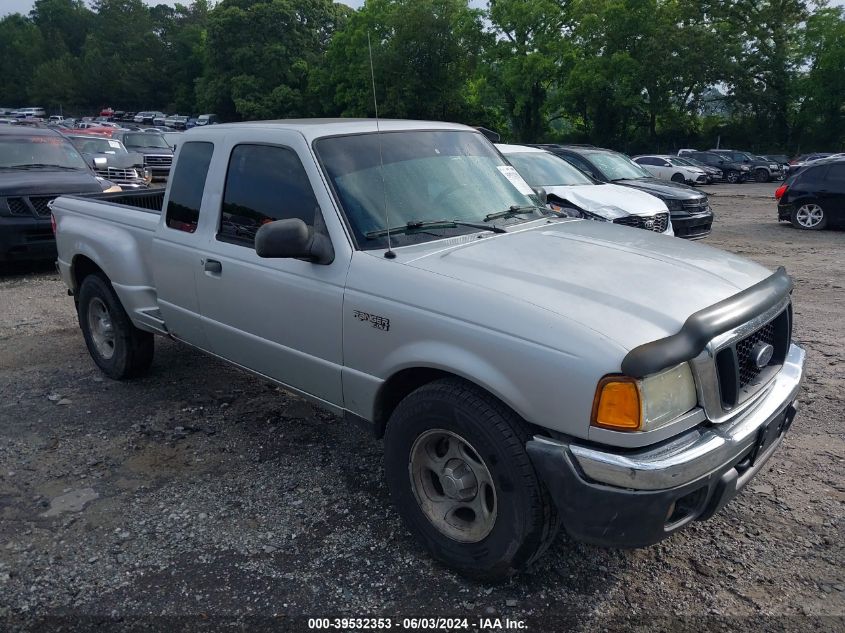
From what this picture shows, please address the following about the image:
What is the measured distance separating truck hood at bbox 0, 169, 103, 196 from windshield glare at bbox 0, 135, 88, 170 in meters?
0.34

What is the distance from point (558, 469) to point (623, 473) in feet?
0.75

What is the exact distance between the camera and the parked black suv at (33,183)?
346 inches

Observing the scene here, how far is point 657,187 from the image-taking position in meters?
12.0

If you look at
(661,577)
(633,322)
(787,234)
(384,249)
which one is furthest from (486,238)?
(787,234)

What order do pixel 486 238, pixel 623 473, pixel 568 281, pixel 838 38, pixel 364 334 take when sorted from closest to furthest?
pixel 623 473, pixel 568 281, pixel 364 334, pixel 486 238, pixel 838 38

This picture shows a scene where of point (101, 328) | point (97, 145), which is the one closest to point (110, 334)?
point (101, 328)

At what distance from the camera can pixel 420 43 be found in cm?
4947

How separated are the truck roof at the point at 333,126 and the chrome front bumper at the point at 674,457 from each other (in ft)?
6.75

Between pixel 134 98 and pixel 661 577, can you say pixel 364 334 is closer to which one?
pixel 661 577

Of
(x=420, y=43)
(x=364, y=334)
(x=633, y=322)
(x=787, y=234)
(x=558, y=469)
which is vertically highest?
(x=420, y=43)

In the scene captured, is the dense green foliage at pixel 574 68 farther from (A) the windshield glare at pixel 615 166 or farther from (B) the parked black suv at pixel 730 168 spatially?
(A) the windshield glare at pixel 615 166

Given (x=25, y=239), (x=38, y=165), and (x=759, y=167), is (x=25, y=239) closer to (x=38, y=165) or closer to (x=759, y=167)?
(x=38, y=165)

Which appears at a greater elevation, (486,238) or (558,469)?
(486,238)

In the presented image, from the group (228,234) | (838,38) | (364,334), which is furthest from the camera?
(838,38)
